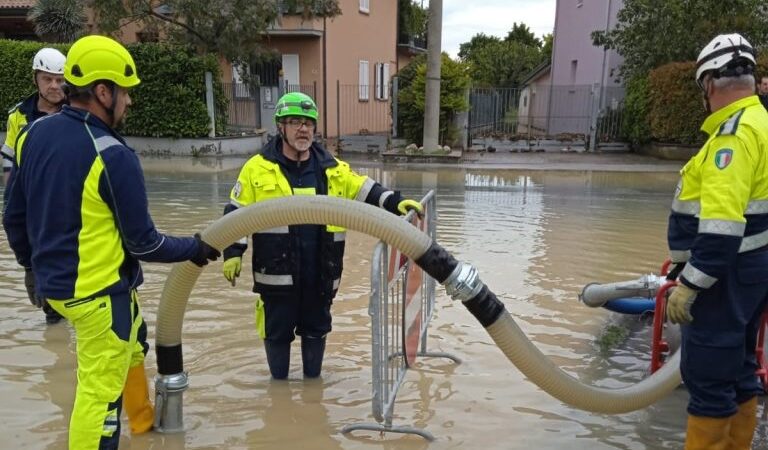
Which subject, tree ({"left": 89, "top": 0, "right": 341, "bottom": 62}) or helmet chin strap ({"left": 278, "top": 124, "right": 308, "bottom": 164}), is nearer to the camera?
helmet chin strap ({"left": 278, "top": 124, "right": 308, "bottom": 164})

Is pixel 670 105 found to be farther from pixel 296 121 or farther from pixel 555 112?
pixel 296 121

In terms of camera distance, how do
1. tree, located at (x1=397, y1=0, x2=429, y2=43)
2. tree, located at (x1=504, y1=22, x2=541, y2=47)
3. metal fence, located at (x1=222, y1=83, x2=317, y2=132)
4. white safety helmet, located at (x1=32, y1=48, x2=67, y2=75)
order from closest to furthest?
1. white safety helmet, located at (x1=32, y1=48, x2=67, y2=75)
2. metal fence, located at (x1=222, y1=83, x2=317, y2=132)
3. tree, located at (x1=397, y1=0, x2=429, y2=43)
4. tree, located at (x1=504, y1=22, x2=541, y2=47)

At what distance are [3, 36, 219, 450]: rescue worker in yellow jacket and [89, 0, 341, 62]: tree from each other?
49.7 ft

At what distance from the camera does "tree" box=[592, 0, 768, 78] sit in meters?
16.7

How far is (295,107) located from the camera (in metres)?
3.89

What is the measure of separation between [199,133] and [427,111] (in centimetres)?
625

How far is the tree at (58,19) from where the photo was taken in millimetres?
18766

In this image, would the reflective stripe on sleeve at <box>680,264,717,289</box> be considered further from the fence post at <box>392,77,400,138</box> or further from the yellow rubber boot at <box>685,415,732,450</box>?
the fence post at <box>392,77,400,138</box>

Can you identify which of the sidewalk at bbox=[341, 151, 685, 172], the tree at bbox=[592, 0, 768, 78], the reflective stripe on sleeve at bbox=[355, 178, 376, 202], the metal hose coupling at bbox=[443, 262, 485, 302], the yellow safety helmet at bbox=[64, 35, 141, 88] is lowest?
the sidewalk at bbox=[341, 151, 685, 172]

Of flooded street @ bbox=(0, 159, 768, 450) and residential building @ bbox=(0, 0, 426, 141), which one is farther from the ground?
residential building @ bbox=(0, 0, 426, 141)

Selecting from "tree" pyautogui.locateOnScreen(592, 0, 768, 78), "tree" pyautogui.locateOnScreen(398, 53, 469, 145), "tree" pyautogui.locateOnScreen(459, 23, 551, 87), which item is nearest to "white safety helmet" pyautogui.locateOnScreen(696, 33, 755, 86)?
"tree" pyautogui.locateOnScreen(592, 0, 768, 78)

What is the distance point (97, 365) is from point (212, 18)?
16.2 m

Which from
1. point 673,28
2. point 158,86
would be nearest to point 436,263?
point 158,86

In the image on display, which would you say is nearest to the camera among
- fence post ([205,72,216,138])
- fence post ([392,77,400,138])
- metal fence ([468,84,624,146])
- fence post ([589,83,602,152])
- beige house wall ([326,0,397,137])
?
fence post ([205,72,216,138])
